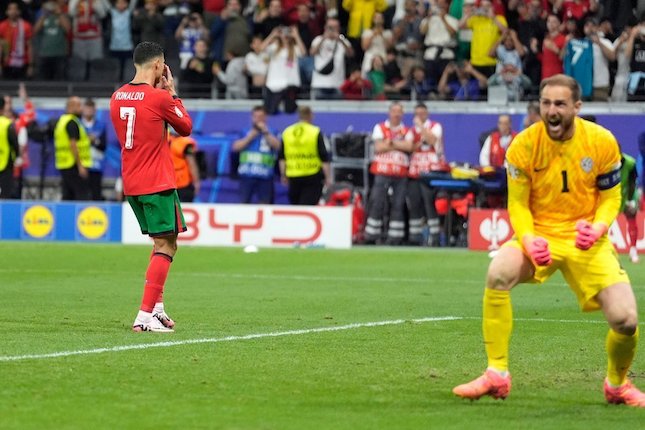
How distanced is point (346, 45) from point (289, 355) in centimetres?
1838

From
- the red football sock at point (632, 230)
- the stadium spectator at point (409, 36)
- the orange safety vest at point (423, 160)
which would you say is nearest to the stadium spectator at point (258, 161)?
the orange safety vest at point (423, 160)

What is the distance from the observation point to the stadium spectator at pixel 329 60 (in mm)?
27438

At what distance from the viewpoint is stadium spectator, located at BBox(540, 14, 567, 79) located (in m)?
26.3

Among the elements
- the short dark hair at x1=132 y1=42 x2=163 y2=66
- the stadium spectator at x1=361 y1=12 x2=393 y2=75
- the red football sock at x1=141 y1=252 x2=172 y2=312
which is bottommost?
the red football sock at x1=141 y1=252 x2=172 y2=312

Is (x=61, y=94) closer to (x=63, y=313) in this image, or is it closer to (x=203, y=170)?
(x=203, y=170)

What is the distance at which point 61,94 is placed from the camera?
3042 centimetres

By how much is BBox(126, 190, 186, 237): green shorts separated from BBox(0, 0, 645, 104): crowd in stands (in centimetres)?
1556

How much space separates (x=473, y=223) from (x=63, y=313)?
1248 centimetres

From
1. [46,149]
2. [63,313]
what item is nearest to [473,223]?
[46,149]

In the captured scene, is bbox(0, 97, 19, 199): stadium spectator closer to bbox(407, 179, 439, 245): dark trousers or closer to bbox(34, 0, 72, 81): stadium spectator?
bbox(34, 0, 72, 81): stadium spectator

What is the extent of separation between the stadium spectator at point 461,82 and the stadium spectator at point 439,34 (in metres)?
0.24

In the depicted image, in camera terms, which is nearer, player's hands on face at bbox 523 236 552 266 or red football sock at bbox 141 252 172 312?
player's hands on face at bbox 523 236 552 266

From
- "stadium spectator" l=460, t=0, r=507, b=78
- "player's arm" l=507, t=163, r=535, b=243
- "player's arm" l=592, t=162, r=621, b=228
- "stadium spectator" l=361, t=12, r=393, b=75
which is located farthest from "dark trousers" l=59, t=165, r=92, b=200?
"player's arm" l=592, t=162, r=621, b=228

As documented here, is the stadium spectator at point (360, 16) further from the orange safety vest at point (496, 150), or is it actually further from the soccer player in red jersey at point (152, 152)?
the soccer player in red jersey at point (152, 152)
